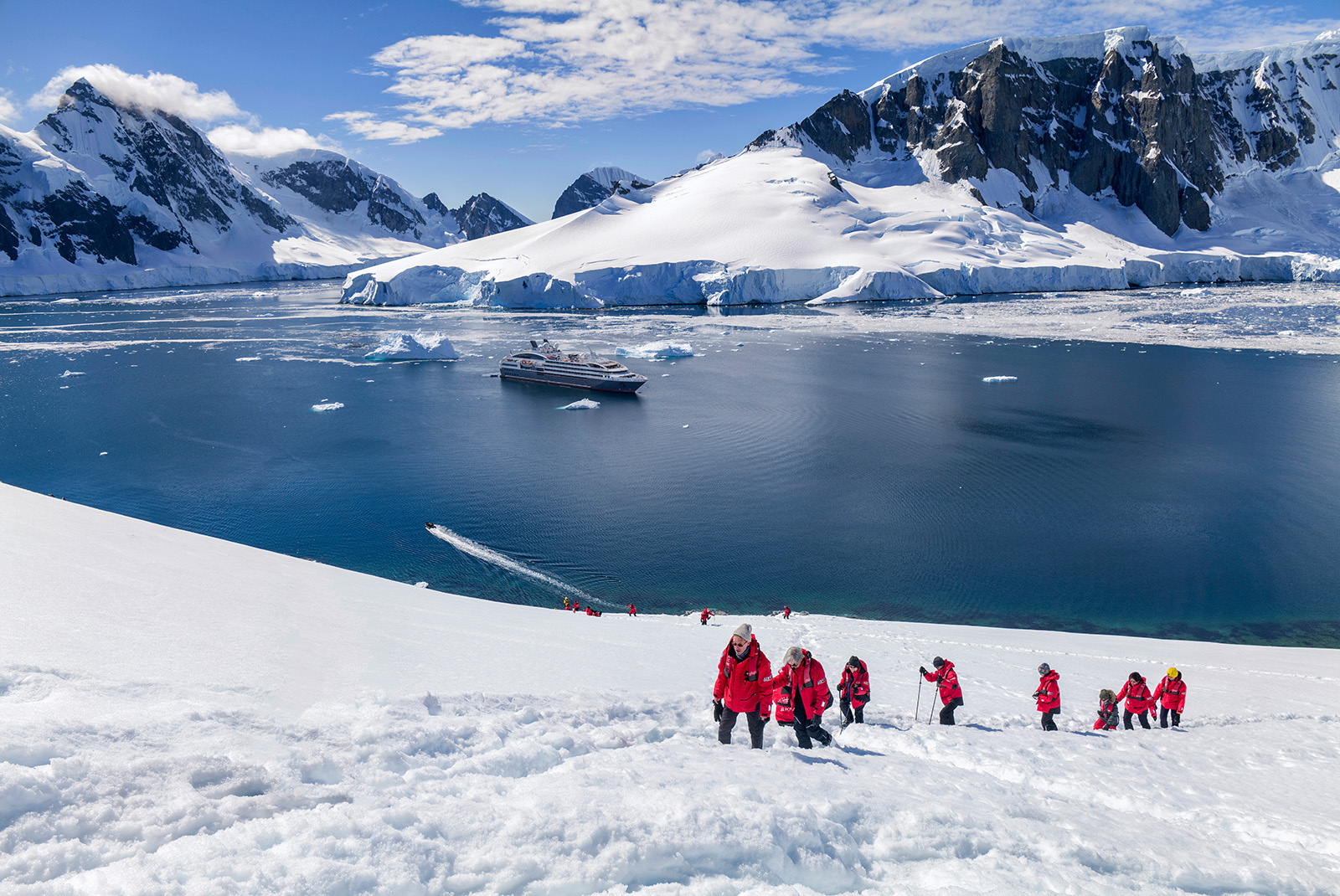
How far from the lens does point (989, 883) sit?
476cm

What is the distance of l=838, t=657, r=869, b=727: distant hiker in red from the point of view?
830 cm

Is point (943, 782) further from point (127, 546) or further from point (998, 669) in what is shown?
point (127, 546)

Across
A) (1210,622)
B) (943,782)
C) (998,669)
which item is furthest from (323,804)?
(1210,622)

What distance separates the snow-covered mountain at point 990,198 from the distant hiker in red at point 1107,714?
286ft

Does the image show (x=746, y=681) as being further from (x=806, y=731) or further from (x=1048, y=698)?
(x=1048, y=698)

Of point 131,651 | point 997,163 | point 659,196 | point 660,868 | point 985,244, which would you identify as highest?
point 997,163

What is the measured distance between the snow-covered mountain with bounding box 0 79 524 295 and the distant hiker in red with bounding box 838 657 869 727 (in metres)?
164

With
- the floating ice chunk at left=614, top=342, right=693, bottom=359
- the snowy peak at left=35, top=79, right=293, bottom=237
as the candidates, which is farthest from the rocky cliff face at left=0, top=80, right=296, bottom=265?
the floating ice chunk at left=614, top=342, right=693, bottom=359

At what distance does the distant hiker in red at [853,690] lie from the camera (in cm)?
830

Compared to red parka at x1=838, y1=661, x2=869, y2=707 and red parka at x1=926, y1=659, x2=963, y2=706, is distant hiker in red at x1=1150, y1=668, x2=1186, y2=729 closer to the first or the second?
red parka at x1=926, y1=659, x2=963, y2=706

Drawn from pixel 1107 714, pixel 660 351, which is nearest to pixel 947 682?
pixel 1107 714

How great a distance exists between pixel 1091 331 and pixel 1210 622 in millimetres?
52727

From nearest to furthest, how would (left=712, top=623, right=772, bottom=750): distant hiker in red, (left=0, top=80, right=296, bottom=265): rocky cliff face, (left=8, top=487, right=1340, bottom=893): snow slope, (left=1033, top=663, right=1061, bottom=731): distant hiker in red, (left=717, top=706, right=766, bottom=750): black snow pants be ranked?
(left=8, top=487, right=1340, bottom=893): snow slope → (left=712, top=623, right=772, bottom=750): distant hiker in red → (left=717, top=706, right=766, bottom=750): black snow pants → (left=1033, top=663, right=1061, bottom=731): distant hiker in red → (left=0, top=80, right=296, bottom=265): rocky cliff face

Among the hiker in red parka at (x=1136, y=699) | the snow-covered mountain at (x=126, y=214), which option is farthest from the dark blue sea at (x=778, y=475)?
the snow-covered mountain at (x=126, y=214)
